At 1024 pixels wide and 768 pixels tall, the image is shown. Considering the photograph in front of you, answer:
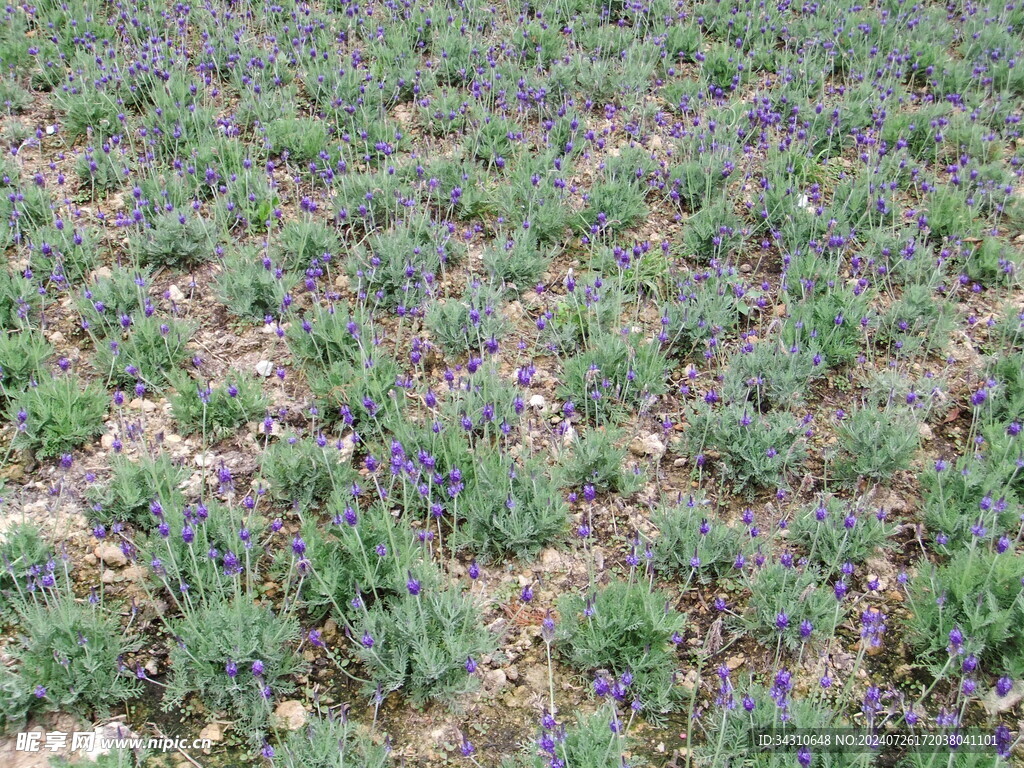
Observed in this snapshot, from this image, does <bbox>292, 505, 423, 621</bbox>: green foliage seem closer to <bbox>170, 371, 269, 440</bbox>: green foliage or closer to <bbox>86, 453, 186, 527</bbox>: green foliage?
<bbox>86, 453, 186, 527</bbox>: green foliage

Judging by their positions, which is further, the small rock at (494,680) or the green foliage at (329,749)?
the small rock at (494,680)

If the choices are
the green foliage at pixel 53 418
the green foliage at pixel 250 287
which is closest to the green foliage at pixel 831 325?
the green foliage at pixel 250 287

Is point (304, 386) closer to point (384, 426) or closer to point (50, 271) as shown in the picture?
point (384, 426)

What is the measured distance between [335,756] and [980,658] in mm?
2511

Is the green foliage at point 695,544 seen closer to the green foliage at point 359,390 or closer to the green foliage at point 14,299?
the green foliage at point 359,390

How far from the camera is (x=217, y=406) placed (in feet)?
14.0

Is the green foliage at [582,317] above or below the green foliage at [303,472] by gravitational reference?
above

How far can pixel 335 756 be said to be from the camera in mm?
2906

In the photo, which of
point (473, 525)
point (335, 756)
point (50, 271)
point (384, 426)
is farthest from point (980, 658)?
point (50, 271)

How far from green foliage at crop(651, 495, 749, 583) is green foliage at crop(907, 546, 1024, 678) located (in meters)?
0.74

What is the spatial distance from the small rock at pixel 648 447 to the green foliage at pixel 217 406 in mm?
1940

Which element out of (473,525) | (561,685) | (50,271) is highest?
(50,271)

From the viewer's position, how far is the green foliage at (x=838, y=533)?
3633 mm

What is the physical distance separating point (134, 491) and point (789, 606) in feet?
9.39
